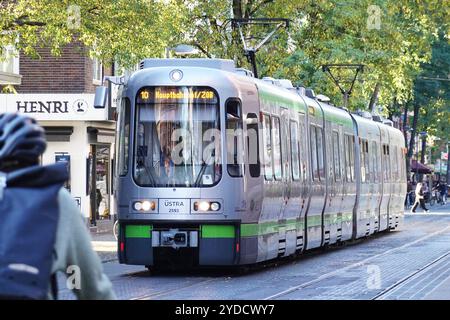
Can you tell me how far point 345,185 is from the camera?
28.6 metres

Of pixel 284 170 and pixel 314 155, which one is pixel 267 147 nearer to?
pixel 284 170

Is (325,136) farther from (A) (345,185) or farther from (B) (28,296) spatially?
(B) (28,296)

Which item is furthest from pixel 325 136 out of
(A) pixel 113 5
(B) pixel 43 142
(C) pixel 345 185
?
(B) pixel 43 142

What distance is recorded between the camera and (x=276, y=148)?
69.0ft

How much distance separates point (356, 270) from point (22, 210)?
712 inches

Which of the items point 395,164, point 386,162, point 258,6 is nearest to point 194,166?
point 386,162

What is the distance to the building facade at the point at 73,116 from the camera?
116 ft

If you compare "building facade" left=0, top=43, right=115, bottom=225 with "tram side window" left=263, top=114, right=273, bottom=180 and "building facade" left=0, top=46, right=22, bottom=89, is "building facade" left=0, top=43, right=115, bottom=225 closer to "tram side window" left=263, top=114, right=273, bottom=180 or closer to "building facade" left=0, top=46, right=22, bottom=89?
"building facade" left=0, top=46, right=22, bottom=89

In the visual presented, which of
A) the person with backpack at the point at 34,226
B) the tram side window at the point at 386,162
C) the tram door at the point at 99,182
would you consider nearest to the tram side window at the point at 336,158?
the tram side window at the point at 386,162

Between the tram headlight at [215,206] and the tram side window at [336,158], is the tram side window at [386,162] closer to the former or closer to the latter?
the tram side window at [336,158]

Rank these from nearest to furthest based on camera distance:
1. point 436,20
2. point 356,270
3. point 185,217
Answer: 1. point 185,217
2. point 356,270
3. point 436,20

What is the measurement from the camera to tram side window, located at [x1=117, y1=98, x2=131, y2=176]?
19.1 m

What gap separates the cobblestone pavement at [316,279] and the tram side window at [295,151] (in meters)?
1.61

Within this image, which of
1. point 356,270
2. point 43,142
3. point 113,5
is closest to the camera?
point 43,142
